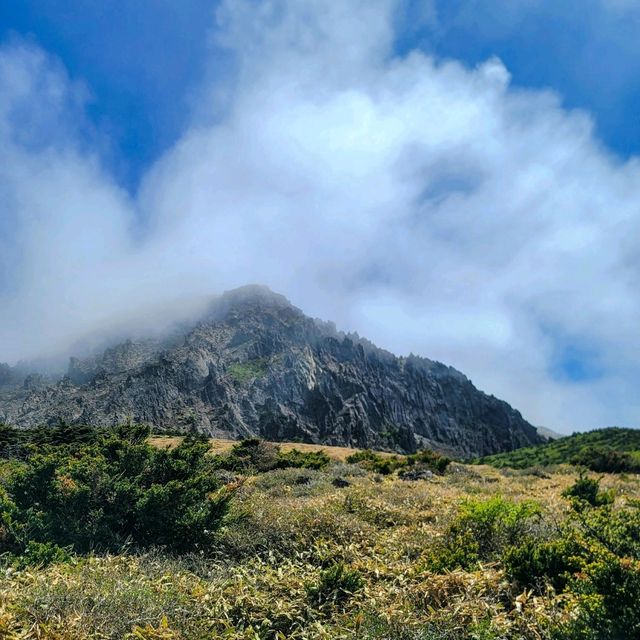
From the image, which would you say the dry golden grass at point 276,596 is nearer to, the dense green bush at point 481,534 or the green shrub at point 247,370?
the dense green bush at point 481,534

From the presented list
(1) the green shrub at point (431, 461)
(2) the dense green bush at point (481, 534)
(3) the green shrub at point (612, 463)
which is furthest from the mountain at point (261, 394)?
(2) the dense green bush at point (481, 534)

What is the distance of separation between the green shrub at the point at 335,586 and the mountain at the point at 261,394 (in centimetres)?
10433

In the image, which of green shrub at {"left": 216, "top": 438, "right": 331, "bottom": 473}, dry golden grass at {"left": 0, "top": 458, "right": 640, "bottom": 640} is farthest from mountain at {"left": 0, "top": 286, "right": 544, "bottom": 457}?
dry golden grass at {"left": 0, "top": 458, "right": 640, "bottom": 640}

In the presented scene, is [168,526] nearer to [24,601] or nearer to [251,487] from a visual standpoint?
[24,601]

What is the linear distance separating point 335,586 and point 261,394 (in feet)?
494

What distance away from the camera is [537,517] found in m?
9.16

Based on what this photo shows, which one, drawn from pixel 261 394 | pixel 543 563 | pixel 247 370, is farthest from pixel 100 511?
pixel 247 370

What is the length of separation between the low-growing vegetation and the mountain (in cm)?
10028

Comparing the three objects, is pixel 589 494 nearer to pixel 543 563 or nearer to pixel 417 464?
pixel 543 563

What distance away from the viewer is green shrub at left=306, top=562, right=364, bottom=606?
231 inches

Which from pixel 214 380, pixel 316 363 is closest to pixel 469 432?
pixel 316 363

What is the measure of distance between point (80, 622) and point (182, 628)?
1000mm

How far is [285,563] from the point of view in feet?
23.9

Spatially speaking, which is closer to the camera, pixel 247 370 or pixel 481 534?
pixel 481 534
